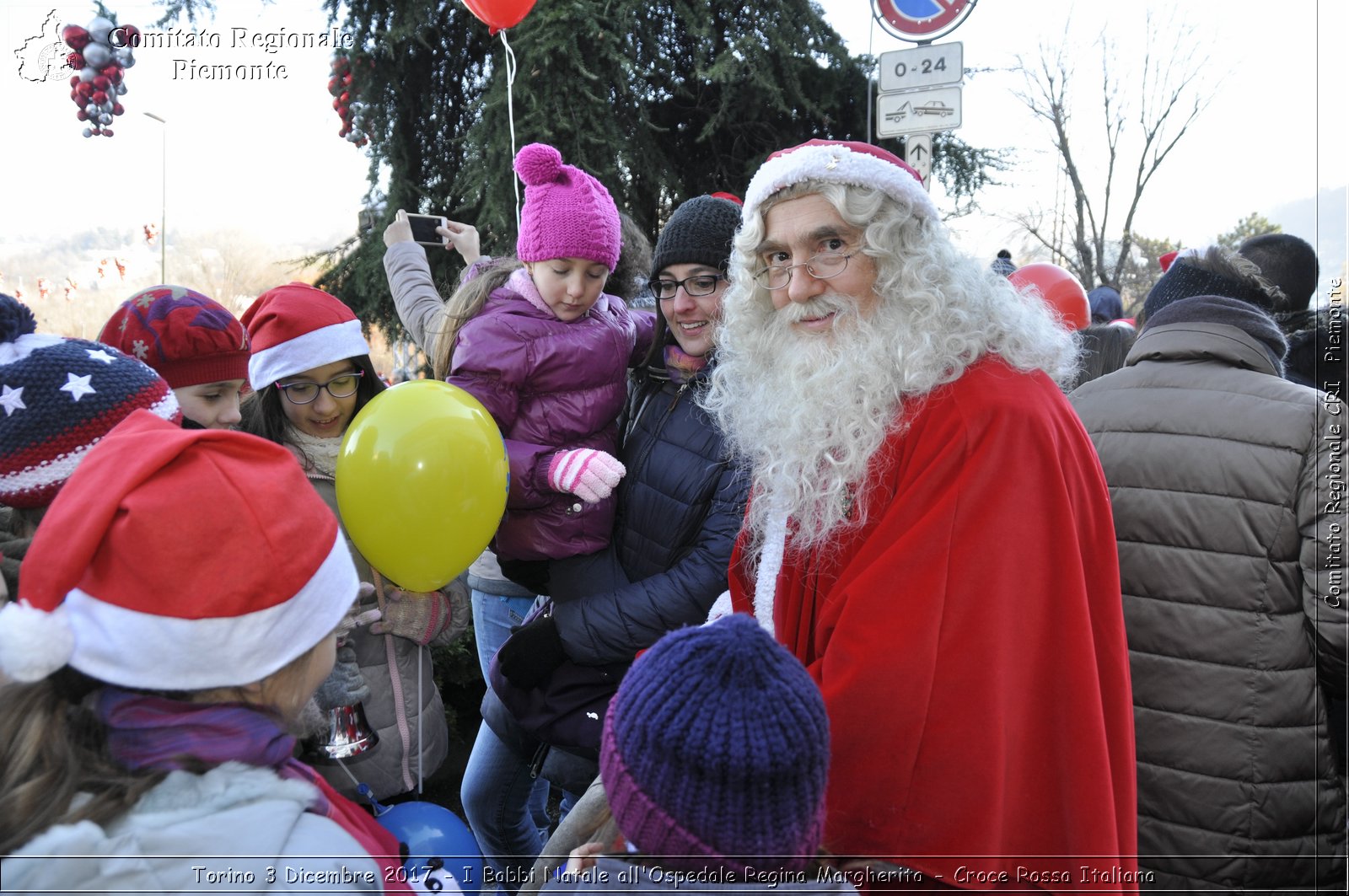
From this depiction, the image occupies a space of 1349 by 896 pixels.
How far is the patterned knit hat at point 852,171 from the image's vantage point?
6.48ft

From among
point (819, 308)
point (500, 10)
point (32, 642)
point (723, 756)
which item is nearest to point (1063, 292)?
point (500, 10)

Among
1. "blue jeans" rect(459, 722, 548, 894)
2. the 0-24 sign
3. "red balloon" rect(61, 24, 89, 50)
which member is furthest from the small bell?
the 0-24 sign

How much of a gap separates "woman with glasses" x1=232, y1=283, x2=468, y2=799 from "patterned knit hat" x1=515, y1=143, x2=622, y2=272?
2.13 ft

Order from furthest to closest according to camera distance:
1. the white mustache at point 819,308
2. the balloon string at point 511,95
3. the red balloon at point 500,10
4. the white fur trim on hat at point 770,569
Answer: the red balloon at point 500,10, the balloon string at point 511,95, the white mustache at point 819,308, the white fur trim on hat at point 770,569

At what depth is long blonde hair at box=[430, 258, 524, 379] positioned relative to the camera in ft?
8.92

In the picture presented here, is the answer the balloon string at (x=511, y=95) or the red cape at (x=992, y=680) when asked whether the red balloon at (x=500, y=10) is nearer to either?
the balloon string at (x=511, y=95)

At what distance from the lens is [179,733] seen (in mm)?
1209

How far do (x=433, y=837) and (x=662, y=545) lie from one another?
0.97 m

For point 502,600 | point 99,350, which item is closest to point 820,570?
point 502,600

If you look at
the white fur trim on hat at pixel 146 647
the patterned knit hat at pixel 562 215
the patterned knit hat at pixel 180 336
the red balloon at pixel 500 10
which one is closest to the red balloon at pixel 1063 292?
the red balloon at pixel 500 10

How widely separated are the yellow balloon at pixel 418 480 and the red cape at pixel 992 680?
3.63ft

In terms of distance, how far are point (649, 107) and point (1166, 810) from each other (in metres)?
5.80

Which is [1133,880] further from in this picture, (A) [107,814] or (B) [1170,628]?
(A) [107,814]

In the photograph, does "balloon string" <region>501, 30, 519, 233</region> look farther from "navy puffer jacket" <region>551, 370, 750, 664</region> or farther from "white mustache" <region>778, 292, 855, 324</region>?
"white mustache" <region>778, 292, 855, 324</region>
